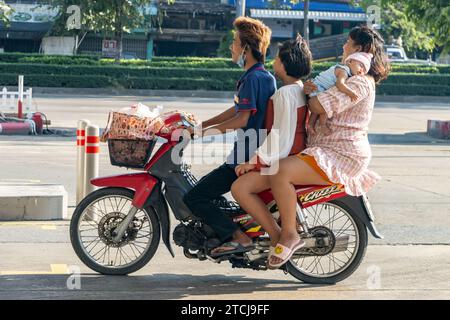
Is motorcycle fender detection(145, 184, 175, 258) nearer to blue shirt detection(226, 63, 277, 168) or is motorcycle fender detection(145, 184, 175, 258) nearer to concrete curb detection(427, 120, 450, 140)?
blue shirt detection(226, 63, 277, 168)

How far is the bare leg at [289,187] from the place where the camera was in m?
6.57

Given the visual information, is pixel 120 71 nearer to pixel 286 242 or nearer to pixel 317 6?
pixel 317 6

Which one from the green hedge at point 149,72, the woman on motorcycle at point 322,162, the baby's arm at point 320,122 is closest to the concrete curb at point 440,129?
the green hedge at point 149,72

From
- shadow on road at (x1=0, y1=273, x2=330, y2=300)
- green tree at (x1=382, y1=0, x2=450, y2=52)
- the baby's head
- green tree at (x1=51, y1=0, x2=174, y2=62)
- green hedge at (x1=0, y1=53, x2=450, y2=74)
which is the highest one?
green tree at (x1=51, y1=0, x2=174, y2=62)

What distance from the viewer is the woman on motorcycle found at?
6.59 m

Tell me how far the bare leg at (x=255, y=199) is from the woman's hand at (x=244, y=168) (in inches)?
1.1

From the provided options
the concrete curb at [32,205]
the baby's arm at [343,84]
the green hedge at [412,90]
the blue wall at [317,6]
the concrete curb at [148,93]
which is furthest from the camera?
the blue wall at [317,6]

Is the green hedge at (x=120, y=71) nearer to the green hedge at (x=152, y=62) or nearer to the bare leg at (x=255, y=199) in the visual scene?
the green hedge at (x=152, y=62)

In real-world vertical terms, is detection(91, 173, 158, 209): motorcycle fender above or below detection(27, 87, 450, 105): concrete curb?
below

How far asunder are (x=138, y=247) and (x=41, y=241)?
5.22 ft

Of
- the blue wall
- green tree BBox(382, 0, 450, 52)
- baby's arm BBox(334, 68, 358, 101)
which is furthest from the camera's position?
the blue wall

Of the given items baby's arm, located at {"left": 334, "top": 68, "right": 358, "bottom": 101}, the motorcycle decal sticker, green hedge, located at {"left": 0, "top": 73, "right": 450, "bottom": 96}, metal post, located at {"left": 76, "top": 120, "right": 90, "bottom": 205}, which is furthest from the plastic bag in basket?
green hedge, located at {"left": 0, "top": 73, "right": 450, "bottom": 96}

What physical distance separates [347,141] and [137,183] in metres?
1.56
